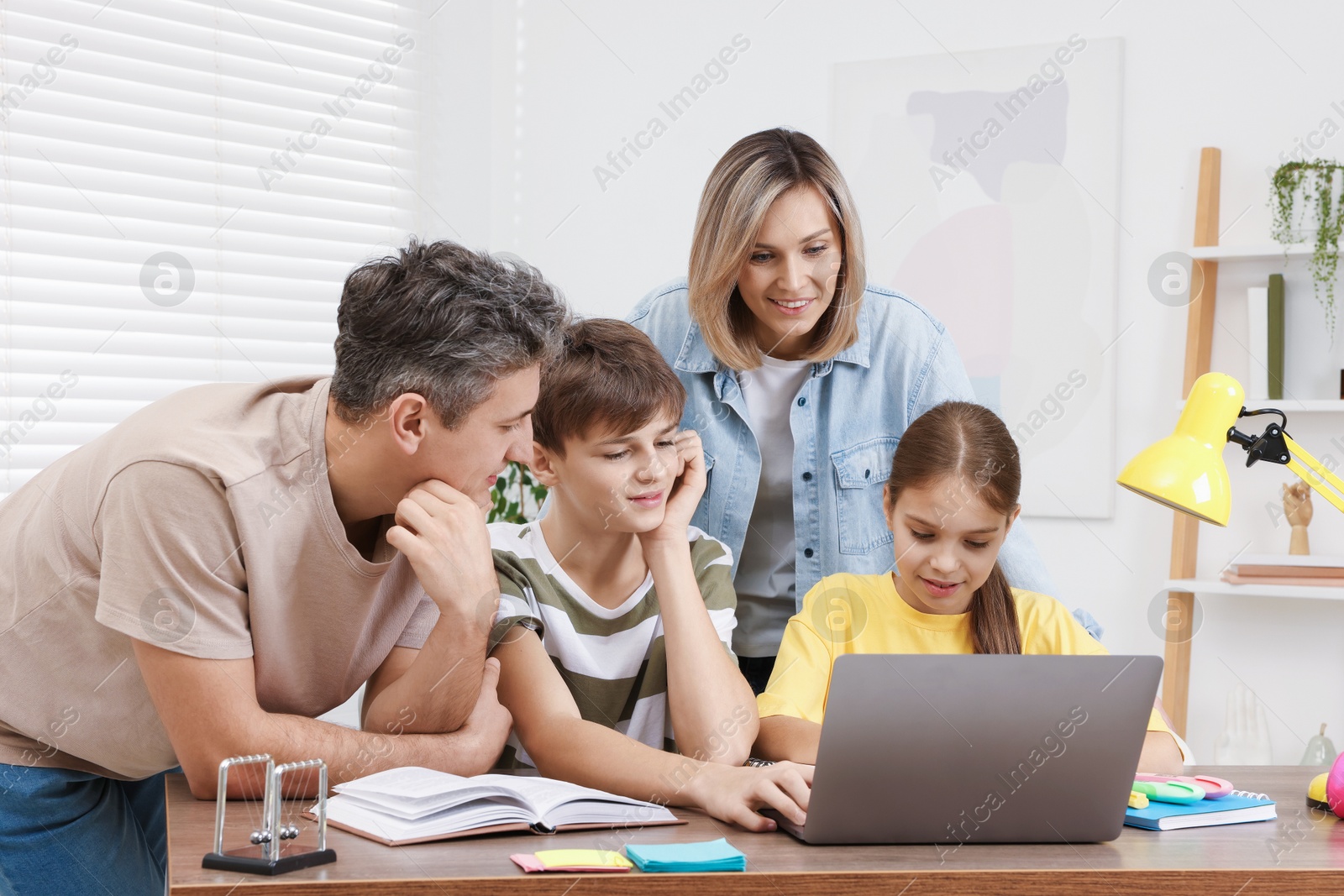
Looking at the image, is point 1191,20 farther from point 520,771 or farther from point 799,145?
point 520,771

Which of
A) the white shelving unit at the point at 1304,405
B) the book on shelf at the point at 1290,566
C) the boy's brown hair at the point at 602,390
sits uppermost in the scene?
the white shelving unit at the point at 1304,405

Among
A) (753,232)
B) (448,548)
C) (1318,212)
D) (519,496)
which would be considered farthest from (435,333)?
(1318,212)

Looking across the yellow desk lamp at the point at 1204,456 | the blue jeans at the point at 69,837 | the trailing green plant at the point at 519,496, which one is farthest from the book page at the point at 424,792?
the trailing green plant at the point at 519,496

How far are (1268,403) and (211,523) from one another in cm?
275

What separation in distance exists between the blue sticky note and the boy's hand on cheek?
25.5 inches

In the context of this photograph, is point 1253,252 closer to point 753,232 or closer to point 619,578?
point 753,232

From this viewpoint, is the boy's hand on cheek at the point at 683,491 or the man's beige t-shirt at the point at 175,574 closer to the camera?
the man's beige t-shirt at the point at 175,574

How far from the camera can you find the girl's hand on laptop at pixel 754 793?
1141mm

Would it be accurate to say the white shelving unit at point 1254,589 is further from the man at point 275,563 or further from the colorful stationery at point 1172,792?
the man at point 275,563

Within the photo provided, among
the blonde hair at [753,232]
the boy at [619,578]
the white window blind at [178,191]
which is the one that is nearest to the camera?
the boy at [619,578]

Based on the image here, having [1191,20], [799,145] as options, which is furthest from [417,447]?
[1191,20]

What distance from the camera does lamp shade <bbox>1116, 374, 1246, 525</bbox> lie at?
123 cm

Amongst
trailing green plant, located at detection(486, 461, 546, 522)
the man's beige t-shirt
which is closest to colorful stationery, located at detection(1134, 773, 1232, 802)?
the man's beige t-shirt

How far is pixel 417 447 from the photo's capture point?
136 cm
